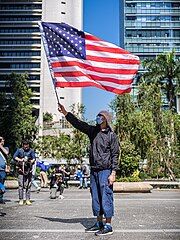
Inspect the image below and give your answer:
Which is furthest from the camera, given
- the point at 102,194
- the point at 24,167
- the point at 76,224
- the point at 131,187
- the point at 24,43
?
the point at 24,43

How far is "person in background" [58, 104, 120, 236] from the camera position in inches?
263

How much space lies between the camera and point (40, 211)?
968cm

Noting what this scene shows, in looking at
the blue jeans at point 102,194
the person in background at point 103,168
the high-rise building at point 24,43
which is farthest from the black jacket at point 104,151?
the high-rise building at point 24,43

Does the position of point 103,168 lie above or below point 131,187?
above

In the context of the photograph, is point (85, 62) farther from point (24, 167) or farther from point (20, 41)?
point (20, 41)

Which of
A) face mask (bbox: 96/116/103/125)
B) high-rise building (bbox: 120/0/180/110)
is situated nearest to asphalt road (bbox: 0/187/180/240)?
face mask (bbox: 96/116/103/125)

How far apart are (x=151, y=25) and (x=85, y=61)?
114m

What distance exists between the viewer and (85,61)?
7.88 meters

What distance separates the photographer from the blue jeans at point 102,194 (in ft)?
21.9

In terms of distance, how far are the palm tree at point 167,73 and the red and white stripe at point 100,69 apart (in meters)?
30.9

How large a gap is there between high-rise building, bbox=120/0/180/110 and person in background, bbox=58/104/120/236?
10946cm

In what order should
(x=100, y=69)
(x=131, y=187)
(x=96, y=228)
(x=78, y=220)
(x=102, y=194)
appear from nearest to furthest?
(x=102, y=194) → (x=96, y=228) → (x=100, y=69) → (x=78, y=220) → (x=131, y=187)

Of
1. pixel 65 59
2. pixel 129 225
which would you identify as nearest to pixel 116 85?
pixel 65 59

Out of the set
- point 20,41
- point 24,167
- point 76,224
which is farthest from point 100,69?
point 20,41
